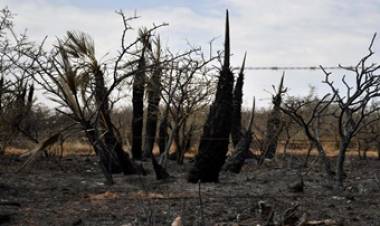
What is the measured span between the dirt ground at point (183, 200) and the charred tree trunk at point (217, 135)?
0.37m

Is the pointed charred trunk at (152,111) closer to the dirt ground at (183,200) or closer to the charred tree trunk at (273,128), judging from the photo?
the charred tree trunk at (273,128)

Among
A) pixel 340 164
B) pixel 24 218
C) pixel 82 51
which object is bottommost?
pixel 24 218

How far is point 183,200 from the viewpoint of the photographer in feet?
31.1

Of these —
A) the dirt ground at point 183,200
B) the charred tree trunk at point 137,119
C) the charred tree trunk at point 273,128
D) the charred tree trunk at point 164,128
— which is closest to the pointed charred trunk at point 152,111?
the charred tree trunk at point 137,119

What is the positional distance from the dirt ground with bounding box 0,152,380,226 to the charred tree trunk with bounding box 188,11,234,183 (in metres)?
0.37

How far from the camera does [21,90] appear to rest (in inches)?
824

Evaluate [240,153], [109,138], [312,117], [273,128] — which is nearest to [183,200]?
[312,117]

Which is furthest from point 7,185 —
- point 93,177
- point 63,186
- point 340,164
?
point 340,164

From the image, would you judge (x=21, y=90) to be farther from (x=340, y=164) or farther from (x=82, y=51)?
(x=340, y=164)

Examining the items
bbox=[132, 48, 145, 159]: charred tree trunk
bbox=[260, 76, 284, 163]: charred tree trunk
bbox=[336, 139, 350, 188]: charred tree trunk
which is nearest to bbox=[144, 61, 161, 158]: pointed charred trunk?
bbox=[132, 48, 145, 159]: charred tree trunk

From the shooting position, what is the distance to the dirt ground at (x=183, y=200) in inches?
359

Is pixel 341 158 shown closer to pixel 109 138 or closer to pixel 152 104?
pixel 109 138

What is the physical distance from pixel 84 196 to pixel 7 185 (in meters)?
2.22

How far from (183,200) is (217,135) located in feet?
13.9
